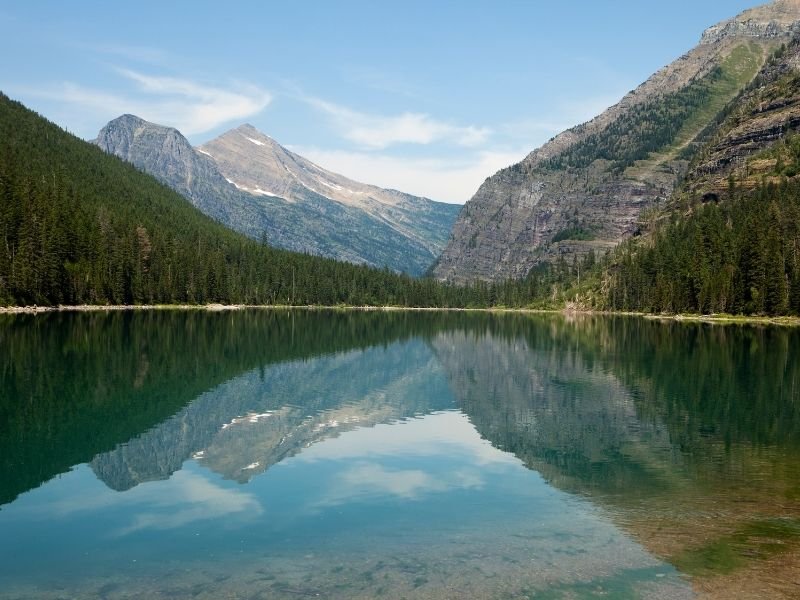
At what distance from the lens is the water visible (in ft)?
66.2

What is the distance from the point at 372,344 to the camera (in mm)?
114625

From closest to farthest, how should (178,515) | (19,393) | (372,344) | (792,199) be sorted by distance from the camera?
(178,515), (19,393), (372,344), (792,199)

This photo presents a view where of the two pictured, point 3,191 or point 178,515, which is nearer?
point 178,515

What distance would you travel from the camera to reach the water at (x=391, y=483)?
20172mm

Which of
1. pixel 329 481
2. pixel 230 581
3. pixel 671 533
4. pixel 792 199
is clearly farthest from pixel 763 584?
pixel 792 199

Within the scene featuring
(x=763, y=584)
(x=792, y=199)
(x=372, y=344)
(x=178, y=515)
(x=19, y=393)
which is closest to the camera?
(x=763, y=584)

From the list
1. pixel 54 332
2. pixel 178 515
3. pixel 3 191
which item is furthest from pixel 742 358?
pixel 3 191

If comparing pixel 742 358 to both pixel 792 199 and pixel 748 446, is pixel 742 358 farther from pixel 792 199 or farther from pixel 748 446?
pixel 792 199

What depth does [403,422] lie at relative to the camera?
49.8 metres

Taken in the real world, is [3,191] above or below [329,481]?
above

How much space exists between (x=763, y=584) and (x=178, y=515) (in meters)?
20.8

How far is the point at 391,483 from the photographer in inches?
1267

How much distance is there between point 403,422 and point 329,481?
17.6 m

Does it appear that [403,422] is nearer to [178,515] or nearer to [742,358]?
[178,515]
